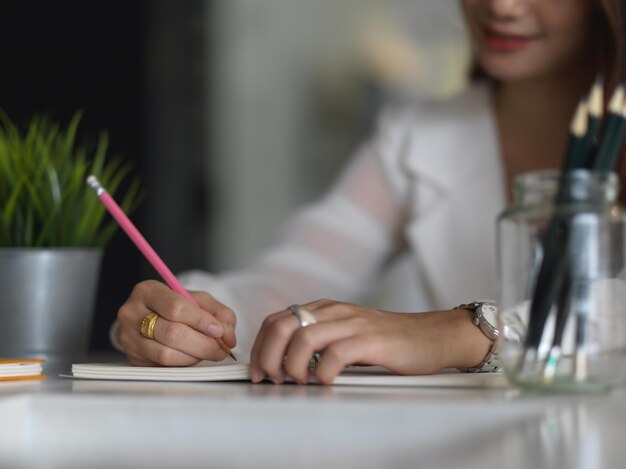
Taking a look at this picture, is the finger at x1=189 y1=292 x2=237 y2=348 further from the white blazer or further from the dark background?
the dark background

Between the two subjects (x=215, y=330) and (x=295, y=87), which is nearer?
(x=215, y=330)

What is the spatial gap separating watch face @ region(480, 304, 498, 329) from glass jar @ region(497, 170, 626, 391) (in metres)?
0.18

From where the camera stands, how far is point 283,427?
22.0 inches

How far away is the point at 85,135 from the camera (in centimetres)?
334

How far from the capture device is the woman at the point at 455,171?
132 centimetres

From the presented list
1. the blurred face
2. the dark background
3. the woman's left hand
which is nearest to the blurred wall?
the dark background

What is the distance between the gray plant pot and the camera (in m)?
0.97

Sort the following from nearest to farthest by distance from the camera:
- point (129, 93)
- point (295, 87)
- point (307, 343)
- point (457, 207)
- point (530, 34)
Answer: point (307, 343) < point (530, 34) < point (457, 207) < point (129, 93) < point (295, 87)

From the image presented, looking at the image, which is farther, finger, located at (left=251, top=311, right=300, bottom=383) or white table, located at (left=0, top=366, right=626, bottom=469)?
finger, located at (left=251, top=311, right=300, bottom=383)

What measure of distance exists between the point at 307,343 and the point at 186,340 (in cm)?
16

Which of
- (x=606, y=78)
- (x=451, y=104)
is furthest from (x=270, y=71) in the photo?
(x=606, y=78)

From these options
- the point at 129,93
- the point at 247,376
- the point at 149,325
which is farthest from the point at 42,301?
the point at 129,93

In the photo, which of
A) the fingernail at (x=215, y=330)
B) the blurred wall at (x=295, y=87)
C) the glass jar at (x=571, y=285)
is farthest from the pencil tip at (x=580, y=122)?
the blurred wall at (x=295, y=87)

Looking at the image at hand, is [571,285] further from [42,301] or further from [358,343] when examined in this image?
[42,301]
